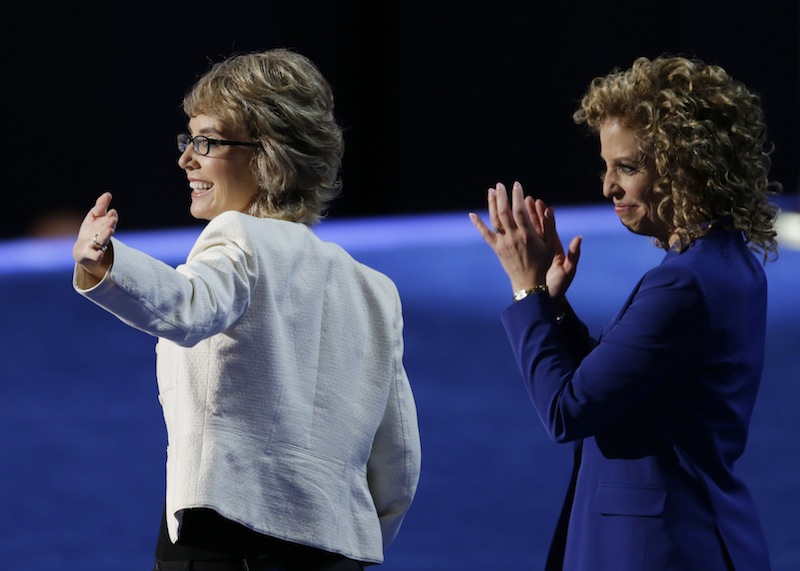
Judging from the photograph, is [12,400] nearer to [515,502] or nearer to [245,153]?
[515,502]

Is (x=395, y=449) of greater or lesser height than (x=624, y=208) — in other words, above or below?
below

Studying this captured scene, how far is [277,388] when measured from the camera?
1.61 metres

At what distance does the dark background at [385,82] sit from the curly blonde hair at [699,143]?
6.11 meters

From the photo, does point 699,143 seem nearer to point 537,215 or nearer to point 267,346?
point 537,215

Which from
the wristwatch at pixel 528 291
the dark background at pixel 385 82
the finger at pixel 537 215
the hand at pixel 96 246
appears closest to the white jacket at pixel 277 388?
the hand at pixel 96 246

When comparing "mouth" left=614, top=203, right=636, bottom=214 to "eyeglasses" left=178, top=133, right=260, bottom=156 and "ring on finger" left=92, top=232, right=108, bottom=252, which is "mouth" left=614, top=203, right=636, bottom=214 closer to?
"eyeglasses" left=178, top=133, right=260, bottom=156

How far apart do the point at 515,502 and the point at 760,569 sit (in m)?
2.01

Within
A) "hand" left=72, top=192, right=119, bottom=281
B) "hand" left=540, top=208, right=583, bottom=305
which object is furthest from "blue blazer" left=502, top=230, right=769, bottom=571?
"hand" left=72, top=192, right=119, bottom=281

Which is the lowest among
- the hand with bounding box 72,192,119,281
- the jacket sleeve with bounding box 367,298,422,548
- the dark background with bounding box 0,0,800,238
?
the dark background with bounding box 0,0,800,238

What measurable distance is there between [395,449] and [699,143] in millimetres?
609

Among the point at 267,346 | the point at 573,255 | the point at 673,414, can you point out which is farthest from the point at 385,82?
the point at 267,346

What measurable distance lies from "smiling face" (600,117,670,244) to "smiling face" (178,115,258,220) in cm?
53

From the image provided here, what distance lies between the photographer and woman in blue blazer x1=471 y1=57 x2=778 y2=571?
1.72 m

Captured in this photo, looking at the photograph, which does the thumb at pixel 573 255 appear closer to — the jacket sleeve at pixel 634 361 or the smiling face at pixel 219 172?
the jacket sleeve at pixel 634 361
